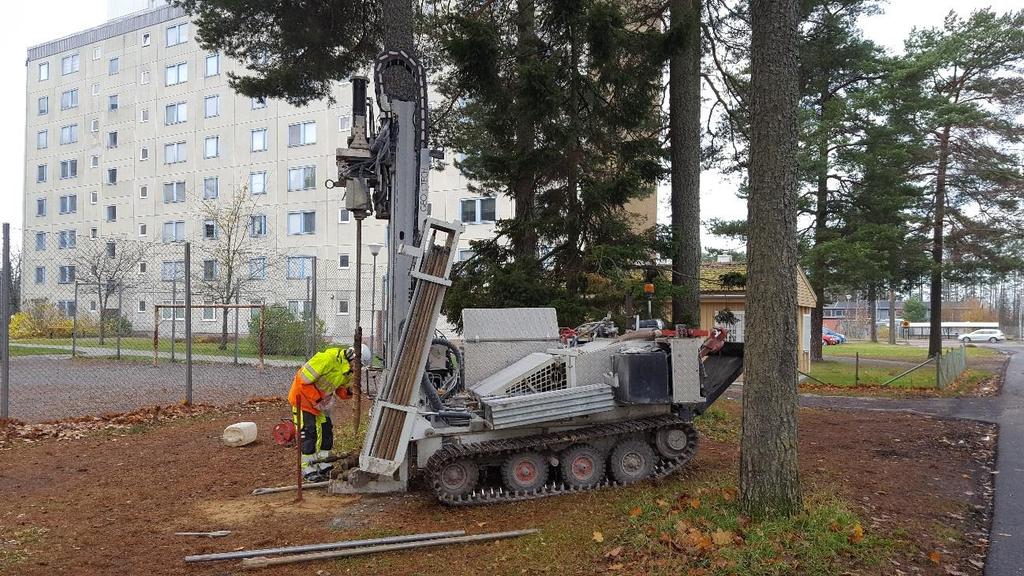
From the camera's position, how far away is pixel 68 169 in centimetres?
4712

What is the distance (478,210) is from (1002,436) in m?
26.1

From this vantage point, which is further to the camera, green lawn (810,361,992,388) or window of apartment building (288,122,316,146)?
window of apartment building (288,122,316,146)

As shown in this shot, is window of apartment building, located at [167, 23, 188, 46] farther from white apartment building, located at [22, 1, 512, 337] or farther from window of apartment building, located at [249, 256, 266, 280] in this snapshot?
window of apartment building, located at [249, 256, 266, 280]

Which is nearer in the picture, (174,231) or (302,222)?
(302,222)

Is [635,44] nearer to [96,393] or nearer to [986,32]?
[96,393]

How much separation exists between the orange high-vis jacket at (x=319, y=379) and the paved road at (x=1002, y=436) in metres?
5.74

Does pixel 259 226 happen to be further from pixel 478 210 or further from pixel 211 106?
pixel 478 210

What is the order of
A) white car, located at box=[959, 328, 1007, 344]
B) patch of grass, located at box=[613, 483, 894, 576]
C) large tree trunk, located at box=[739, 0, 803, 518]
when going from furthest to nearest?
white car, located at box=[959, 328, 1007, 344], large tree trunk, located at box=[739, 0, 803, 518], patch of grass, located at box=[613, 483, 894, 576]

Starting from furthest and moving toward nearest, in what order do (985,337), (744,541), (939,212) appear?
1. (985,337)
2. (939,212)
3. (744,541)

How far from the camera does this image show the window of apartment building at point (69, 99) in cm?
4697

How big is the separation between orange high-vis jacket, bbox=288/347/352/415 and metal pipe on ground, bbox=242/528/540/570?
228 cm

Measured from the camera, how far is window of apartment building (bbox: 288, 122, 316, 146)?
37.9m

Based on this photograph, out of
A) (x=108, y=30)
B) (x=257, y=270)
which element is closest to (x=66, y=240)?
(x=257, y=270)

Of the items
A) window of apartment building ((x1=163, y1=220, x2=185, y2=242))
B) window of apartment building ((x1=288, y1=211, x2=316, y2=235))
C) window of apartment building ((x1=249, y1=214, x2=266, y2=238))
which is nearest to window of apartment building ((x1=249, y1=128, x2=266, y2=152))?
window of apartment building ((x1=249, y1=214, x2=266, y2=238))
